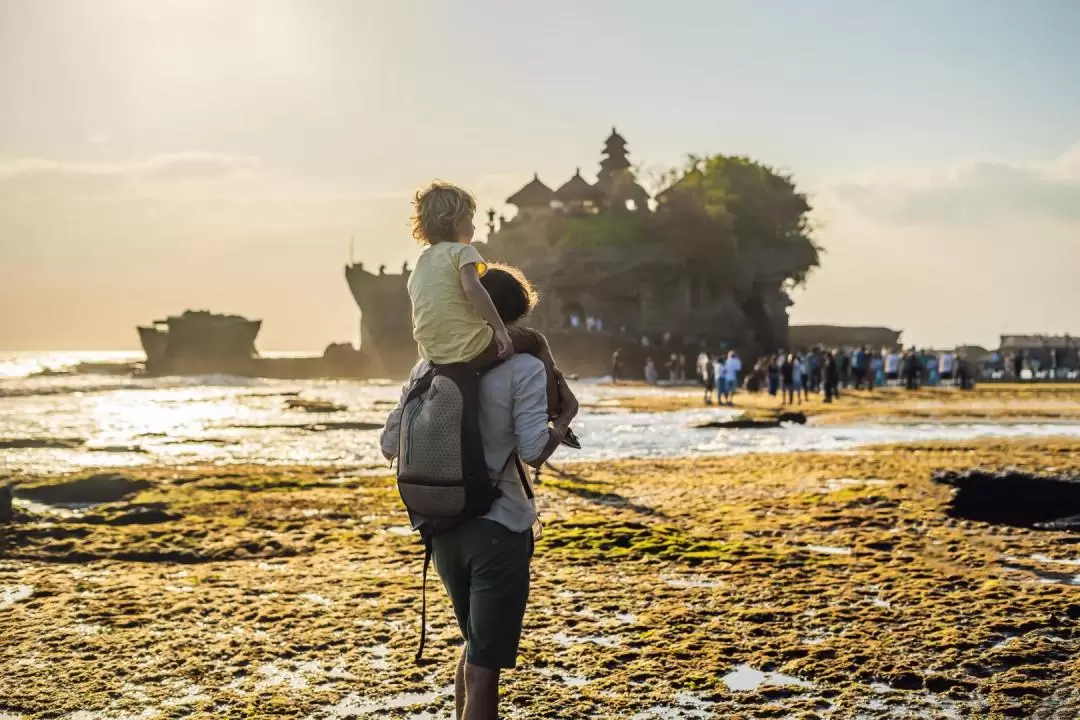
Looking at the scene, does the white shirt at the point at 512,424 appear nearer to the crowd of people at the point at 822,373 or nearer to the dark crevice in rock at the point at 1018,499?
the dark crevice in rock at the point at 1018,499

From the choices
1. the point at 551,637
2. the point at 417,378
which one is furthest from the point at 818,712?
the point at 417,378

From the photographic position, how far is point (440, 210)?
11.0 ft

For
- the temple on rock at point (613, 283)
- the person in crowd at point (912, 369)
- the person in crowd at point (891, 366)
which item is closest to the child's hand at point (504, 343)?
the person in crowd at point (912, 369)

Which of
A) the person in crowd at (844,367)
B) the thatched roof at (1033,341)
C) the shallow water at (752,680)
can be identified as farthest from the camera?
the thatched roof at (1033,341)

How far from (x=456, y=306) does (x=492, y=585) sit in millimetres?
873

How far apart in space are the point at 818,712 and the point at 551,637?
1.57m

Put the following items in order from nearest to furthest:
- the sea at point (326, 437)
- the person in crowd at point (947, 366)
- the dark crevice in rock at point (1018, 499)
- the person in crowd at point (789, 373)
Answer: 1. the dark crevice in rock at point (1018, 499)
2. the sea at point (326, 437)
3. the person in crowd at point (789, 373)
4. the person in crowd at point (947, 366)

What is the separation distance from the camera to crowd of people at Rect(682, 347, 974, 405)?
30.5 metres

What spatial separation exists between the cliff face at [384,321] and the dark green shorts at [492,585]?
278 feet

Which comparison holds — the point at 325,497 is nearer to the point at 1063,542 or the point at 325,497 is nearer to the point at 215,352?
the point at 1063,542

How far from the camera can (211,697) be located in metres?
4.40

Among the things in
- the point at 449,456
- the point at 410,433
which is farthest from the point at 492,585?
the point at 410,433

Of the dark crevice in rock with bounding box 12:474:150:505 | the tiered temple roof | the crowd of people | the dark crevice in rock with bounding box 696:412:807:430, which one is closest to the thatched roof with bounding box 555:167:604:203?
the tiered temple roof

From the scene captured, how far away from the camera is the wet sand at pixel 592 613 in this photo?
171 inches
